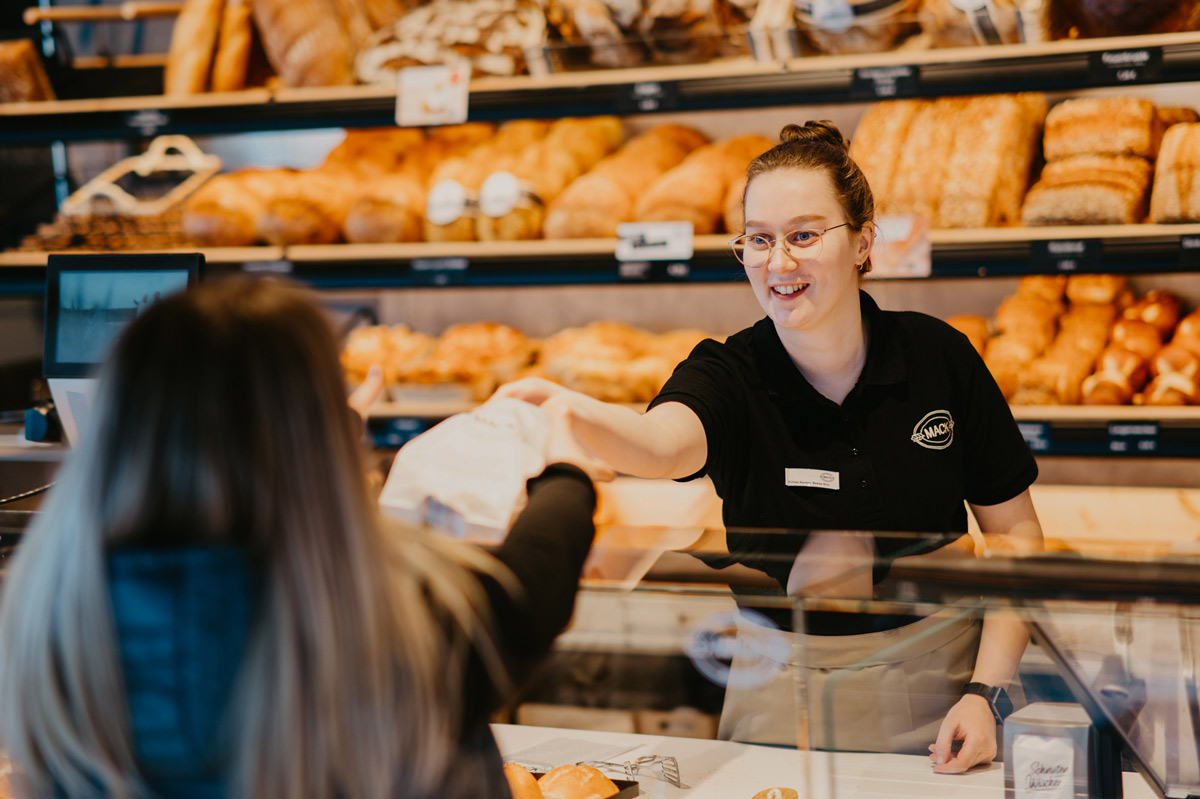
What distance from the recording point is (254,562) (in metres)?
0.69

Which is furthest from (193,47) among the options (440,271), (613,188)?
(613,188)

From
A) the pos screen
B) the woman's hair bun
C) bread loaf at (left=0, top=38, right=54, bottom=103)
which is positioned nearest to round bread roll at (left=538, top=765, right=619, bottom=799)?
the pos screen

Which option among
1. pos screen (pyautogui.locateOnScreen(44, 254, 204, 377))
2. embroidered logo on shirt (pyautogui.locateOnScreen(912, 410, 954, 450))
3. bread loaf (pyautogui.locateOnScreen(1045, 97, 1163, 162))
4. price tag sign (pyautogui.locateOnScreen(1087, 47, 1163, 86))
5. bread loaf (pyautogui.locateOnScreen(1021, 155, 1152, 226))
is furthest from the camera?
bread loaf (pyautogui.locateOnScreen(1045, 97, 1163, 162))

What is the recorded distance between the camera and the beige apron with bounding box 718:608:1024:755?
1.01m

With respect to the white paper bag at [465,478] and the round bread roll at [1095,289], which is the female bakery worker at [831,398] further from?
the round bread roll at [1095,289]

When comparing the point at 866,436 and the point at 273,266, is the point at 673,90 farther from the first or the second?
the point at 866,436

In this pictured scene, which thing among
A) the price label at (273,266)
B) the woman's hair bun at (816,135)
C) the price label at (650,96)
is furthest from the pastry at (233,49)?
the woman's hair bun at (816,135)

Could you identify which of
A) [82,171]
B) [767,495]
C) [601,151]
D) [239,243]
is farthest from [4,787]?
[82,171]

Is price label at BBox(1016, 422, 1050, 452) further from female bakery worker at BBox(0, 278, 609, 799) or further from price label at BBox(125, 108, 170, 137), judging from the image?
price label at BBox(125, 108, 170, 137)

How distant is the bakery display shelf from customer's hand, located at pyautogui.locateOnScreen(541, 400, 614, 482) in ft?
6.08

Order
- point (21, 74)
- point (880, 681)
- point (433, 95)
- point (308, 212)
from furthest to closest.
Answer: point (21, 74) → point (308, 212) → point (433, 95) → point (880, 681)

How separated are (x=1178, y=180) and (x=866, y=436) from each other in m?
1.55

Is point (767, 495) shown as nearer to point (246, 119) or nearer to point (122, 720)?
point (122, 720)

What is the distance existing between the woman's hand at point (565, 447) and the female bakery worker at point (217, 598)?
0.31 metres
